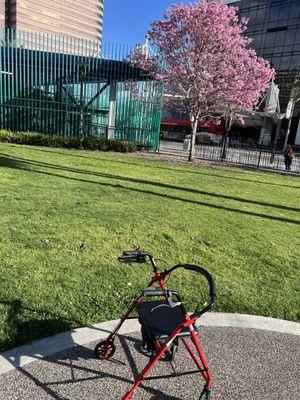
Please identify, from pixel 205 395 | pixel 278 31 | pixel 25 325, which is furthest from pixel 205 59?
pixel 278 31

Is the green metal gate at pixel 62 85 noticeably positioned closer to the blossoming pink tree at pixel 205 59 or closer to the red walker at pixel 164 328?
the blossoming pink tree at pixel 205 59

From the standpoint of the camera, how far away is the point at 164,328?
259 centimetres

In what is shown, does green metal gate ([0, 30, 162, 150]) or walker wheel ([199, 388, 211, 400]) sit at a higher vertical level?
green metal gate ([0, 30, 162, 150])

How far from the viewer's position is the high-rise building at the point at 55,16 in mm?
102562

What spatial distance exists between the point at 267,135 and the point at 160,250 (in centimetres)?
4388

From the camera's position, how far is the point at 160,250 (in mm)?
5395

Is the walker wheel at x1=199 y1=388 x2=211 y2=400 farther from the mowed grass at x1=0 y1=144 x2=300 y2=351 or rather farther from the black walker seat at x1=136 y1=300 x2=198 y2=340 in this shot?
the mowed grass at x1=0 y1=144 x2=300 y2=351

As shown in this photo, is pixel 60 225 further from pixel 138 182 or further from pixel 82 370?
pixel 138 182

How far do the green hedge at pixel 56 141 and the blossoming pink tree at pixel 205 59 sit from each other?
3934 mm

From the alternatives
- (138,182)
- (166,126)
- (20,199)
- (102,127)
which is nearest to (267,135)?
(166,126)

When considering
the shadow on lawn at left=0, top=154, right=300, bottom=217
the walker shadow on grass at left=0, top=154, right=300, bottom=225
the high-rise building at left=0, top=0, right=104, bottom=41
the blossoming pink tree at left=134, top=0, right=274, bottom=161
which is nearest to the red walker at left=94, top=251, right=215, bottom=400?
the walker shadow on grass at left=0, top=154, right=300, bottom=225

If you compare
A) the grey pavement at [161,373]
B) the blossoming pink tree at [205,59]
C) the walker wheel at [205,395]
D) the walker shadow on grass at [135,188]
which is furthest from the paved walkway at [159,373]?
the blossoming pink tree at [205,59]

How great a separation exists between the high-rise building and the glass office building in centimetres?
6356

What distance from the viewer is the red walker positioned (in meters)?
2.43
